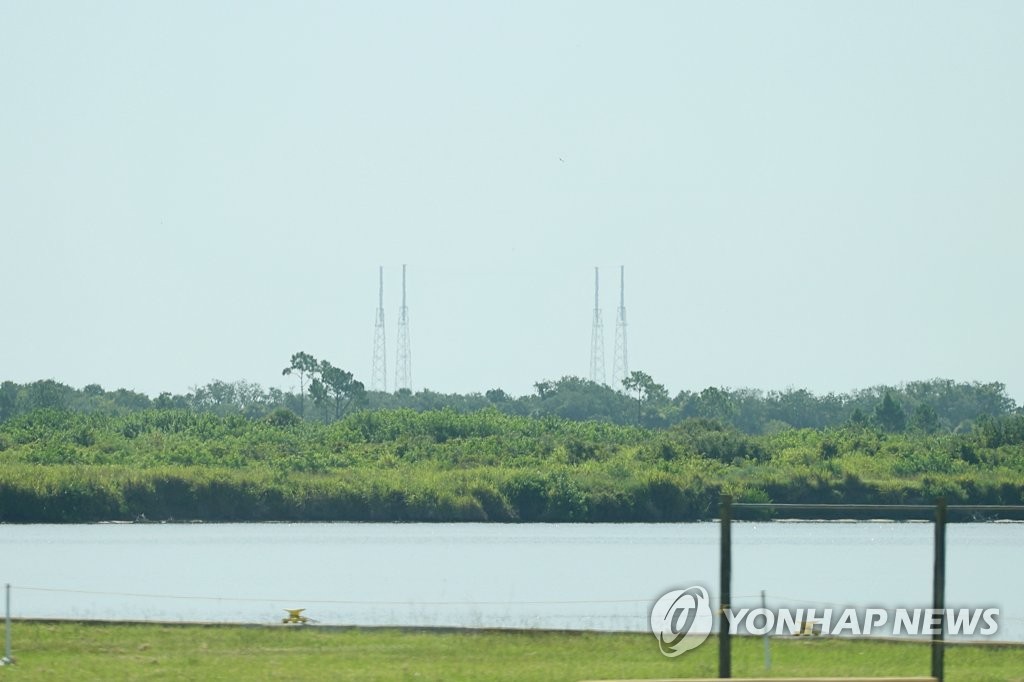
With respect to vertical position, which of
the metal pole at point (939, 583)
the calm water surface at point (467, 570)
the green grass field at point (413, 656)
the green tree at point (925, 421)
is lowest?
the calm water surface at point (467, 570)

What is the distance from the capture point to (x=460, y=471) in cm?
10994

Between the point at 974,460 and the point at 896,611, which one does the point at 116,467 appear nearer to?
the point at 974,460

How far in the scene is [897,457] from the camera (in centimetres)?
11438

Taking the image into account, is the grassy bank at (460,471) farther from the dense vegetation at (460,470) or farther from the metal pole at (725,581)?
the metal pole at (725,581)

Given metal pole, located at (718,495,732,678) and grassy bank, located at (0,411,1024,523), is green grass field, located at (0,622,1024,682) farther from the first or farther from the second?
grassy bank, located at (0,411,1024,523)

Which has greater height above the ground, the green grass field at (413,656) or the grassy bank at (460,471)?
the grassy bank at (460,471)

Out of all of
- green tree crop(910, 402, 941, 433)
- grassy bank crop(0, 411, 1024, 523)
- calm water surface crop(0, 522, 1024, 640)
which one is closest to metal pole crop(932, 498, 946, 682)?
calm water surface crop(0, 522, 1024, 640)

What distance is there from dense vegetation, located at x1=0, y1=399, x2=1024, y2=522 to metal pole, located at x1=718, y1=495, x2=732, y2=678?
Result: 80.5m

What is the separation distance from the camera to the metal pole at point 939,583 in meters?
20.9

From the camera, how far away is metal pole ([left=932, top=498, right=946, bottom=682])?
20.9 meters

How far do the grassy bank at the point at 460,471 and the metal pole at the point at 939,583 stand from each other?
262 feet

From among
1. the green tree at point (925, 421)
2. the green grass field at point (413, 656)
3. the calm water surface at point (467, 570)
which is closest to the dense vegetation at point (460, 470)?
the calm water surface at point (467, 570)

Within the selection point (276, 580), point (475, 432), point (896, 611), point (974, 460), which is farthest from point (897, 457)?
point (896, 611)

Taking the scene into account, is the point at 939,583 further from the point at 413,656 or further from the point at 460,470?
the point at 460,470
